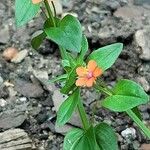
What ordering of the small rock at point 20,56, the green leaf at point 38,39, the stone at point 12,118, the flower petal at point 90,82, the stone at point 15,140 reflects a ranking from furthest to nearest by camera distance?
the small rock at point 20,56 < the stone at point 12,118 < the stone at point 15,140 < the green leaf at point 38,39 < the flower petal at point 90,82

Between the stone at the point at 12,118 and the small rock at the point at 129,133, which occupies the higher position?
the stone at the point at 12,118

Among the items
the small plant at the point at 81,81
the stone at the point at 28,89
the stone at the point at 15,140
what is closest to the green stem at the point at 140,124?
the small plant at the point at 81,81

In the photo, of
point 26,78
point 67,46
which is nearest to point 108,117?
point 26,78

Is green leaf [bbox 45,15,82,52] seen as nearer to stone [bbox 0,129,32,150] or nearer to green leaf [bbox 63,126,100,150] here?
green leaf [bbox 63,126,100,150]

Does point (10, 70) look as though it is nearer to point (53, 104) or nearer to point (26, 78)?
point (26, 78)

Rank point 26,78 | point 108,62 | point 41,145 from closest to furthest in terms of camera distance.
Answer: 1. point 108,62
2. point 41,145
3. point 26,78

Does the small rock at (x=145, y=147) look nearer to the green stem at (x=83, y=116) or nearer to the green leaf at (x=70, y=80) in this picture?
the green stem at (x=83, y=116)

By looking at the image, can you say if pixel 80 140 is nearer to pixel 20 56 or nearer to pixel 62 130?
pixel 62 130
